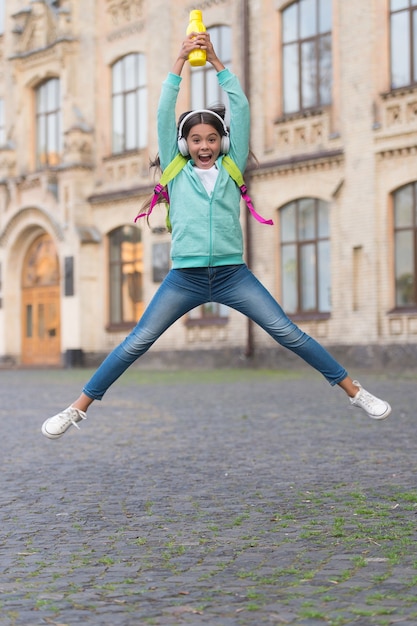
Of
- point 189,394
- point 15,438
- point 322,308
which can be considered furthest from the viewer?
point 322,308

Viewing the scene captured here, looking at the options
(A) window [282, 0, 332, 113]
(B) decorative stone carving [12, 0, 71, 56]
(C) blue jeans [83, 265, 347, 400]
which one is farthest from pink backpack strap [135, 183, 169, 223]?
(B) decorative stone carving [12, 0, 71, 56]

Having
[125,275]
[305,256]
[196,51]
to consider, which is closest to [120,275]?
[125,275]

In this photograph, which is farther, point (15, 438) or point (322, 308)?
point (322, 308)

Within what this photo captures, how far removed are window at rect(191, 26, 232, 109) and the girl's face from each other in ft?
72.6

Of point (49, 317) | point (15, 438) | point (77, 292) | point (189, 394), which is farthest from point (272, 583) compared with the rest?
point (49, 317)

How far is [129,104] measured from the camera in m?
31.6

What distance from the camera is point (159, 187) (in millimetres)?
6242

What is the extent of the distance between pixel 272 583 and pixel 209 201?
8.15ft

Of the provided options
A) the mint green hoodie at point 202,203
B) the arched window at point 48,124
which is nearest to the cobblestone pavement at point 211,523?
the mint green hoodie at point 202,203

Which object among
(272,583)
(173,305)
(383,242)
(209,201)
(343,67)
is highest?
(343,67)

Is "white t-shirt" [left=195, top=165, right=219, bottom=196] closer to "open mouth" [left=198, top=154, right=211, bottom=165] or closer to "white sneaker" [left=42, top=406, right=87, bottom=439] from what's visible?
"open mouth" [left=198, top=154, right=211, bottom=165]

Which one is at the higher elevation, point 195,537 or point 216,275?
point 216,275

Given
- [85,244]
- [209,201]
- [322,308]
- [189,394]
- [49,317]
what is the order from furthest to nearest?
1. [49,317]
2. [85,244]
3. [322,308]
4. [189,394]
5. [209,201]

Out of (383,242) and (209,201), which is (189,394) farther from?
(209,201)
